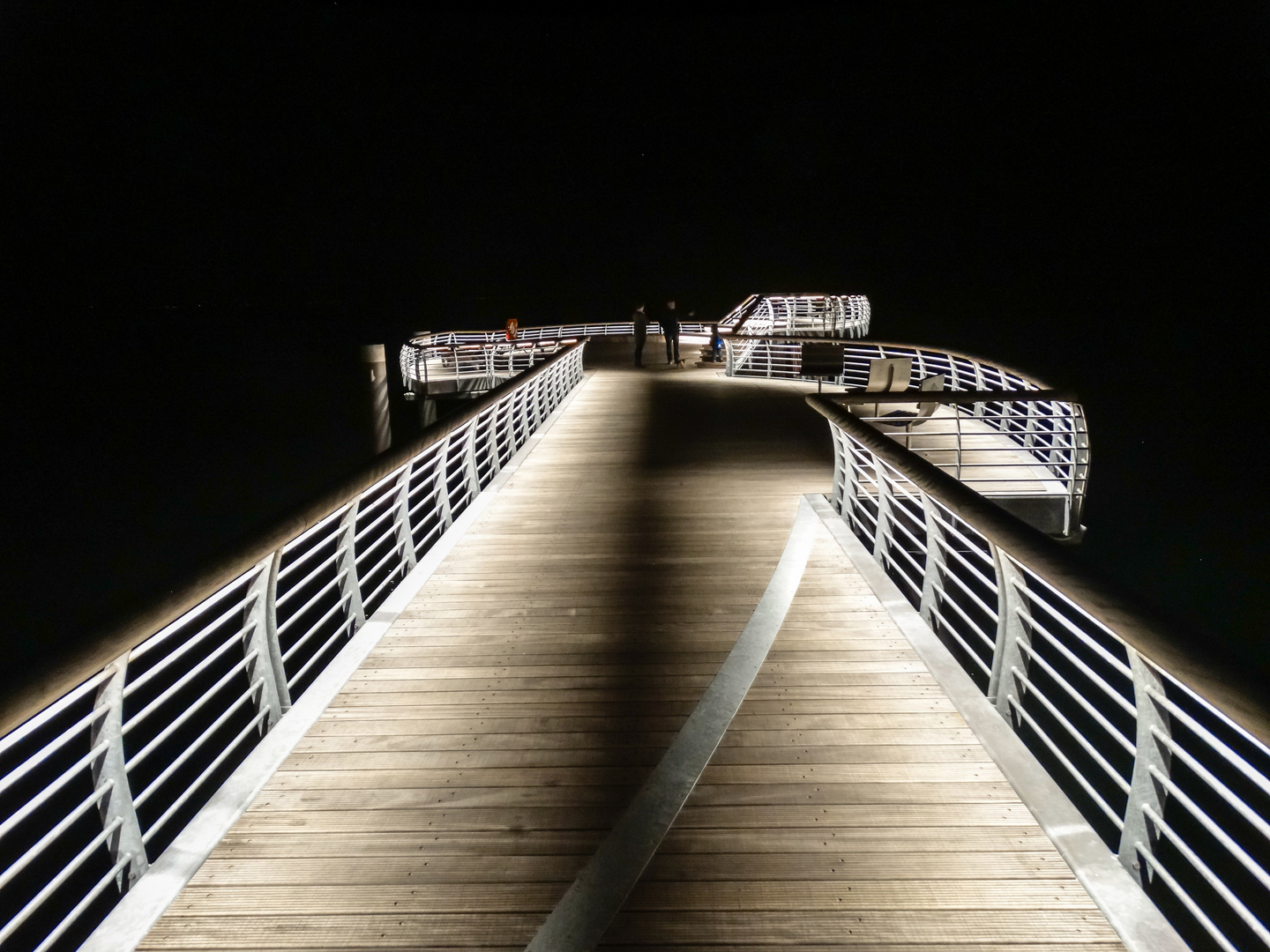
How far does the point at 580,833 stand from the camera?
2469 millimetres

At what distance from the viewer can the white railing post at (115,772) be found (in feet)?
6.97

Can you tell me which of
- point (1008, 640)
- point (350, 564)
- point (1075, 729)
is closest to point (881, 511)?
point (1008, 640)

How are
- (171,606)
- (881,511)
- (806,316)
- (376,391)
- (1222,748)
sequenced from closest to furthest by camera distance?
(1222,748), (171,606), (881,511), (806,316), (376,391)

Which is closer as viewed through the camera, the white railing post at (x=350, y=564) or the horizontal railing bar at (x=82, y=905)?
the horizontal railing bar at (x=82, y=905)

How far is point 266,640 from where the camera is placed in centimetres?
309

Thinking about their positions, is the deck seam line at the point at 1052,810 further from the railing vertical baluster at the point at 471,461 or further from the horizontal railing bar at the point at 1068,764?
the railing vertical baluster at the point at 471,461

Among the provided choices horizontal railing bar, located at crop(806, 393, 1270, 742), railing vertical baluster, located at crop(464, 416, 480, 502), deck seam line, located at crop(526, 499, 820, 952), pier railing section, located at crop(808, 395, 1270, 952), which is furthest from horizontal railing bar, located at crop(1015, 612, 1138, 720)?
railing vertical baluster, located at crop(464, 416, 480, 502)

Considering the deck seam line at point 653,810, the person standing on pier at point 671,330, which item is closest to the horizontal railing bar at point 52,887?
the deck seam line at point 653,810

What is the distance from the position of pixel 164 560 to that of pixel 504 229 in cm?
4875

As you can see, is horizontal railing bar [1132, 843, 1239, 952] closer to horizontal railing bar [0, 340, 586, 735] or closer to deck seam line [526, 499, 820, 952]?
deck seam line [526, 499, 820, 952]

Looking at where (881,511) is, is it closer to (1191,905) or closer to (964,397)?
(964,397)

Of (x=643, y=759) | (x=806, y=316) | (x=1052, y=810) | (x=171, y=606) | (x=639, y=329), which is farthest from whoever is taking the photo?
(x=806, y=316)

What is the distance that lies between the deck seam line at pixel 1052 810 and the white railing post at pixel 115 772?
2.67 m

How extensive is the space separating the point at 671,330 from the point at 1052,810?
17014mm
